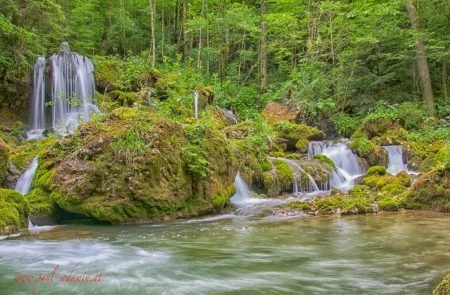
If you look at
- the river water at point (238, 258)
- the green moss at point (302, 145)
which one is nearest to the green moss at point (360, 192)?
the river water at point (238, 258)

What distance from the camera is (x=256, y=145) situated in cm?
1450

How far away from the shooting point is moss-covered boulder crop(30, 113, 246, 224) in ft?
30.5

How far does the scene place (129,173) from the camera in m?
9.47

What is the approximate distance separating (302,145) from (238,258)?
1205cm

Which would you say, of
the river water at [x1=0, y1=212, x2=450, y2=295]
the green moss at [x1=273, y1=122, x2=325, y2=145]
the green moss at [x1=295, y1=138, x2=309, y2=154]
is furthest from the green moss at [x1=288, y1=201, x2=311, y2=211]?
the green moss at [x1=273, y1=122, x2=325, y2=145]

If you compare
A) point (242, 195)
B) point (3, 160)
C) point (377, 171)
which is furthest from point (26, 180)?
point (377, 171)

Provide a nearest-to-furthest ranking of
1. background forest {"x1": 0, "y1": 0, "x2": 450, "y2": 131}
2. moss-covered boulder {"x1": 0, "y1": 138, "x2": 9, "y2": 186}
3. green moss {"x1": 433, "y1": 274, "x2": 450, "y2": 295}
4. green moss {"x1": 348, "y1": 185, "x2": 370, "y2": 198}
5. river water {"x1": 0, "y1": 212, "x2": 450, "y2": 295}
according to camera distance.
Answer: green moss {"x1": 433, "y1": 274, "x2": 450, "y2": 295} < river water {"x1": 0, "y1": 212, "x2": 450, "y2": 295} < moss-covered boulder {"x1": 0, "y1": 138, "x2": 9, "y2": 186} < green moss {"x1": 348, "y1": 185, "x2": 370, "y2": 198} < background forest {"x1": 0, "y1": 0, "x2": 450, "y2": 131}

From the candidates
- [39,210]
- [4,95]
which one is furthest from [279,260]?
[4,95]

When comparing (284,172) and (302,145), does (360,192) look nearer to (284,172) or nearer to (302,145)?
(284,172)

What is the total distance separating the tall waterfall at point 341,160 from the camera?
50.3ft

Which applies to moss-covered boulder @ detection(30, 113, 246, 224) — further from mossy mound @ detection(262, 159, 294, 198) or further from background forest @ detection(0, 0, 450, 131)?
background forest @ detection(0, 0, 450, 131)

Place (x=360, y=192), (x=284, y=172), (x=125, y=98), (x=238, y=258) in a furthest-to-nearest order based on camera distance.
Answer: (x=125, y=98), (x=284, y=172), (x=360, y=192), (x=238, y=258)

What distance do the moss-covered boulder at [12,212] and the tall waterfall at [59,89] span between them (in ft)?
30.3

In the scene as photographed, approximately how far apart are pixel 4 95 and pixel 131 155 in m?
11.5
